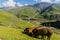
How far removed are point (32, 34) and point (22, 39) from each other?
15.2 ft

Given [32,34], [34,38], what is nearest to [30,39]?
[34,38]

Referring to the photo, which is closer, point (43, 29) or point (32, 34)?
point (43, 29)

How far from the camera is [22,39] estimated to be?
25.9 m

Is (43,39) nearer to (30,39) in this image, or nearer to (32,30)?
(30,39)

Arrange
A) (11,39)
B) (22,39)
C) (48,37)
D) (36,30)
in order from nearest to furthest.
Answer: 1. (11,39)
2. (22,39)
3. (48,37)
4. (36,30)

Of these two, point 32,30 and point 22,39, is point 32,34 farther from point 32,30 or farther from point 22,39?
point 22,39

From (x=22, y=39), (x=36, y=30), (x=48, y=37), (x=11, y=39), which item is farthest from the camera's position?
(x=36, y=30)

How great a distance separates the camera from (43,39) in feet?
90.3

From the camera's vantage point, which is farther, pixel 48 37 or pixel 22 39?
pixel 48 37

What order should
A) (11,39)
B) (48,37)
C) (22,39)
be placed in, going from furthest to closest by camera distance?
(48,37) → (22,39) → (11,39)

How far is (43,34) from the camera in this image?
27.9m

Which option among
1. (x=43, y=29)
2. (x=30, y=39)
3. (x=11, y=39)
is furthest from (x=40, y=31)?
(x=11, y=39)

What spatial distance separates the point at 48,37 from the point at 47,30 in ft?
3.76

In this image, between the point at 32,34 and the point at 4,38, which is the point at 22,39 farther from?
the point at 32,34
